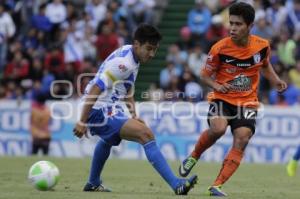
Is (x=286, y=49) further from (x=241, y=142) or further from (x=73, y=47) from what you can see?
(x=241, y=142)

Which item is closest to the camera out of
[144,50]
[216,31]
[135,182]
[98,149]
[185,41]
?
[144,50]

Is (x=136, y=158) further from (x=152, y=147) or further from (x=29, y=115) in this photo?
(x=152, y=147)

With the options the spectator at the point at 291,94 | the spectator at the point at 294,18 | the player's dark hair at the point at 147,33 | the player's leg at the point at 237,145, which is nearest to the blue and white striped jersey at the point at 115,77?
the player's dark hair at the point at 147,33

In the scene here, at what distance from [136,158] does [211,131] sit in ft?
34.8

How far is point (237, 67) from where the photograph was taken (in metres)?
11.4

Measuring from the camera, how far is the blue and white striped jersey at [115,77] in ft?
35.1

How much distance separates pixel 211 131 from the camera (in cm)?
1137

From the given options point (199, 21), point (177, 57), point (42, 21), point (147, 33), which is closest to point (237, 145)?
point (147, 33)

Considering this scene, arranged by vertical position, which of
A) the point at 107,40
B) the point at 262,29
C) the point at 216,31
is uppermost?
the point at 262,29

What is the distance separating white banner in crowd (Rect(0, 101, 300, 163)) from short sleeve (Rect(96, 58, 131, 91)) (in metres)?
10.6

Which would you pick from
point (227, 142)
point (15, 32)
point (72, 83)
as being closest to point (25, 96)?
point (72, 83)

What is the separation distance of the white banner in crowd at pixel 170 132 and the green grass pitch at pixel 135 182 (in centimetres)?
289

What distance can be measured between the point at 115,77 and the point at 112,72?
7 cm

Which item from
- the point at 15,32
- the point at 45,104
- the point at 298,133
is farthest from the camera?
the point at 15,32
